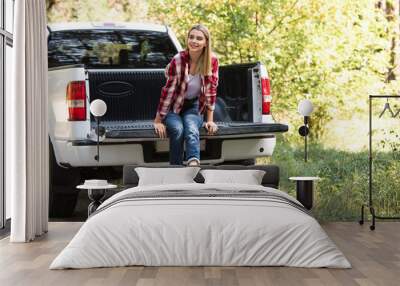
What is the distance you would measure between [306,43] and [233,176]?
271cm

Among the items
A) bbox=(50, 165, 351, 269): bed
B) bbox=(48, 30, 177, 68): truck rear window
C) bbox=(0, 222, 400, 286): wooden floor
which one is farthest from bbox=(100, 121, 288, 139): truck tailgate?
bbox=(50, 165, 351, 269): bed

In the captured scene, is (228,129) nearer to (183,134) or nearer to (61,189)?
(183,134)

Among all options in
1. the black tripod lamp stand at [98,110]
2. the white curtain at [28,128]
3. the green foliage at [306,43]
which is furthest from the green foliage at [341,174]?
the white curtain at [28,128]

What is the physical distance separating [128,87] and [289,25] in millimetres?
2491

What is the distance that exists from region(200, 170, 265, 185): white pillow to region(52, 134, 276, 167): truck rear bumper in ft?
0.87

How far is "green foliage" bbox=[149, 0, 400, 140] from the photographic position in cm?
847

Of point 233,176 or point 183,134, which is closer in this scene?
point 233,176

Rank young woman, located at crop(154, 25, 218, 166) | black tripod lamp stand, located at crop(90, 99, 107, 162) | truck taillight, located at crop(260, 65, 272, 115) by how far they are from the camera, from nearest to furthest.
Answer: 1. black tripod lamp stand, located at crop(90, 99, 107, 162)
2. young woman, located at crop(154, 25, 218, 166)
3. truck taillight, located at crop(260, 65, 272, 115)

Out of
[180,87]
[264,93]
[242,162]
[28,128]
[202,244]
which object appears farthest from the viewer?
[242,162]

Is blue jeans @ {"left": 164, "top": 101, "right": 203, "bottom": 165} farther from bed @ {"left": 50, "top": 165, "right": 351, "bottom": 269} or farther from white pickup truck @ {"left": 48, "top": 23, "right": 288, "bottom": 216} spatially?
bed @ {"left": 50, "top": 165, "right": 351, "bottom": 269}

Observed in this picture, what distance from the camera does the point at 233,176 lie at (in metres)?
6.36

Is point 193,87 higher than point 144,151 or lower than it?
higher

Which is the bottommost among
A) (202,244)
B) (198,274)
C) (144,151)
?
(198,274)

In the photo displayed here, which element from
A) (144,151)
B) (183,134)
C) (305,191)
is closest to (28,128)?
(144,151)
